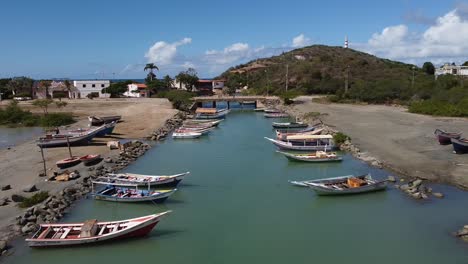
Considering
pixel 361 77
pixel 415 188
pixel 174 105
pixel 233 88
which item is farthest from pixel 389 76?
pixel 415 188

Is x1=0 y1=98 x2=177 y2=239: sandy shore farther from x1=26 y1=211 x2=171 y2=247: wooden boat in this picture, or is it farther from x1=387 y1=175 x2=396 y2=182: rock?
x1=387 y1=175 x2=396 y2=182: rock

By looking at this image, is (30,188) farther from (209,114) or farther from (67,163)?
(209,114)

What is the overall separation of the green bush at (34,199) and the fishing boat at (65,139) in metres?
14.0

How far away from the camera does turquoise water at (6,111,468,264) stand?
16.5m

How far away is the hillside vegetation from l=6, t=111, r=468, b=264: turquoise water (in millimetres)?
35451

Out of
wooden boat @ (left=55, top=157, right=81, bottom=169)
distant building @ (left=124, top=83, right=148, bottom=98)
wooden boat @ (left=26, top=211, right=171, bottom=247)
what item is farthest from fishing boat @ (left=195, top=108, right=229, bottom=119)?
wooden boat @ (left=26, top=211, right=171, bottom=247)

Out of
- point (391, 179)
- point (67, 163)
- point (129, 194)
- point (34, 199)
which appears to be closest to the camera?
point (34, 199)

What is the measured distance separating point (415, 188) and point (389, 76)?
9116 cm

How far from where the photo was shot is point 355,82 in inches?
3625

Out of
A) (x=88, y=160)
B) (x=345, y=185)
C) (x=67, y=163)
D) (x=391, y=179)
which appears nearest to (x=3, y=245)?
(x=67, y=163)

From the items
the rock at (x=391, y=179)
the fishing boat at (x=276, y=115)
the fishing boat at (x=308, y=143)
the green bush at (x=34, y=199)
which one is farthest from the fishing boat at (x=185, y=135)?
the rock at (x=391, y=179)

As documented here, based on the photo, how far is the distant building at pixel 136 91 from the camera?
93625mm

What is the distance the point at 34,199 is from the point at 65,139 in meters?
16.0

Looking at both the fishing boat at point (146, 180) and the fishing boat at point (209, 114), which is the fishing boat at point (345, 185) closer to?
the fishing boat at point (146, 180)
